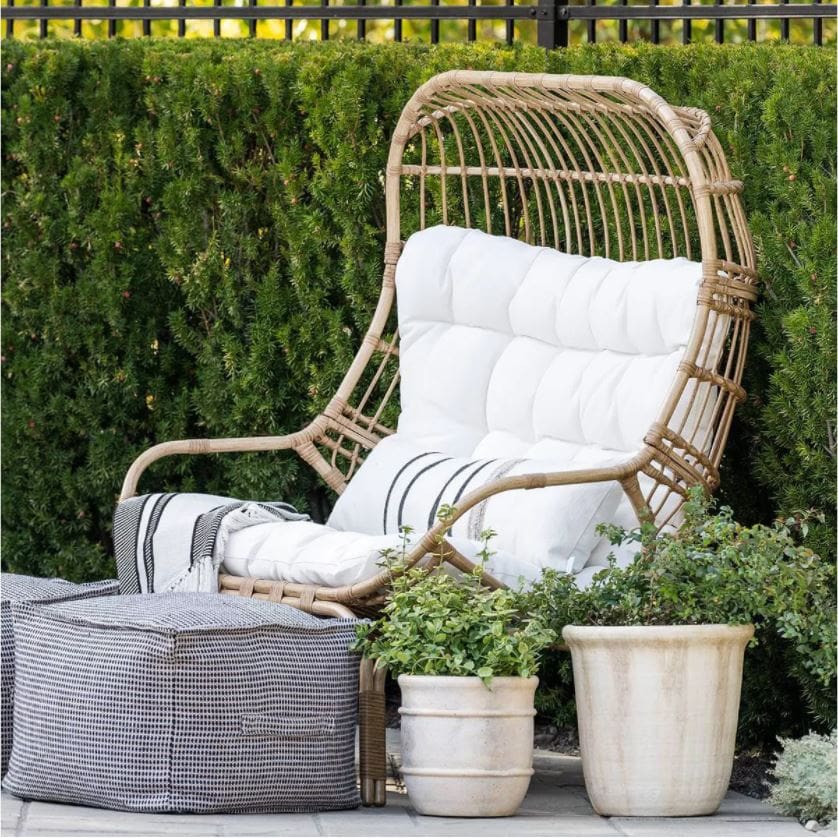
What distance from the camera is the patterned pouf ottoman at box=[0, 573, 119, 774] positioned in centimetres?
260

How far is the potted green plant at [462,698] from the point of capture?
245cm

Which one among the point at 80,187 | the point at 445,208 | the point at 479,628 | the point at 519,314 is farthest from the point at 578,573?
the point at 80,187

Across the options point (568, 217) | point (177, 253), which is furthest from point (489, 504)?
point (177, 253)

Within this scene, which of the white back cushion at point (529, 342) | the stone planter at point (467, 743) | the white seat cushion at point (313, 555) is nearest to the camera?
the stone planter at point (467, 743)

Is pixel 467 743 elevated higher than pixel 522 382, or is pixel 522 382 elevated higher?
pixel 522 382

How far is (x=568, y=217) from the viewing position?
12.0ft

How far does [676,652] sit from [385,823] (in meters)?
0.56

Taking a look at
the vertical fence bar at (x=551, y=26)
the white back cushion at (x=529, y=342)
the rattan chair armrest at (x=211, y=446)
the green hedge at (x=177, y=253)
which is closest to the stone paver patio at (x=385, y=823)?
the white back cushion at (x=529, y=342)

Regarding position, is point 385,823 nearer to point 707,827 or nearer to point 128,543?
point 707,827

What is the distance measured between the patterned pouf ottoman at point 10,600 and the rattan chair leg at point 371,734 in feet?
2.01

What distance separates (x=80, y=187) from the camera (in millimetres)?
3982

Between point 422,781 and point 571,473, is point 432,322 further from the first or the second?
Result: point 422,781

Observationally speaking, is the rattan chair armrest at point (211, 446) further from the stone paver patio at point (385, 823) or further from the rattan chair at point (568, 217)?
the stone paver patio at point (385, 823)

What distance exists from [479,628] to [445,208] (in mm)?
1521
